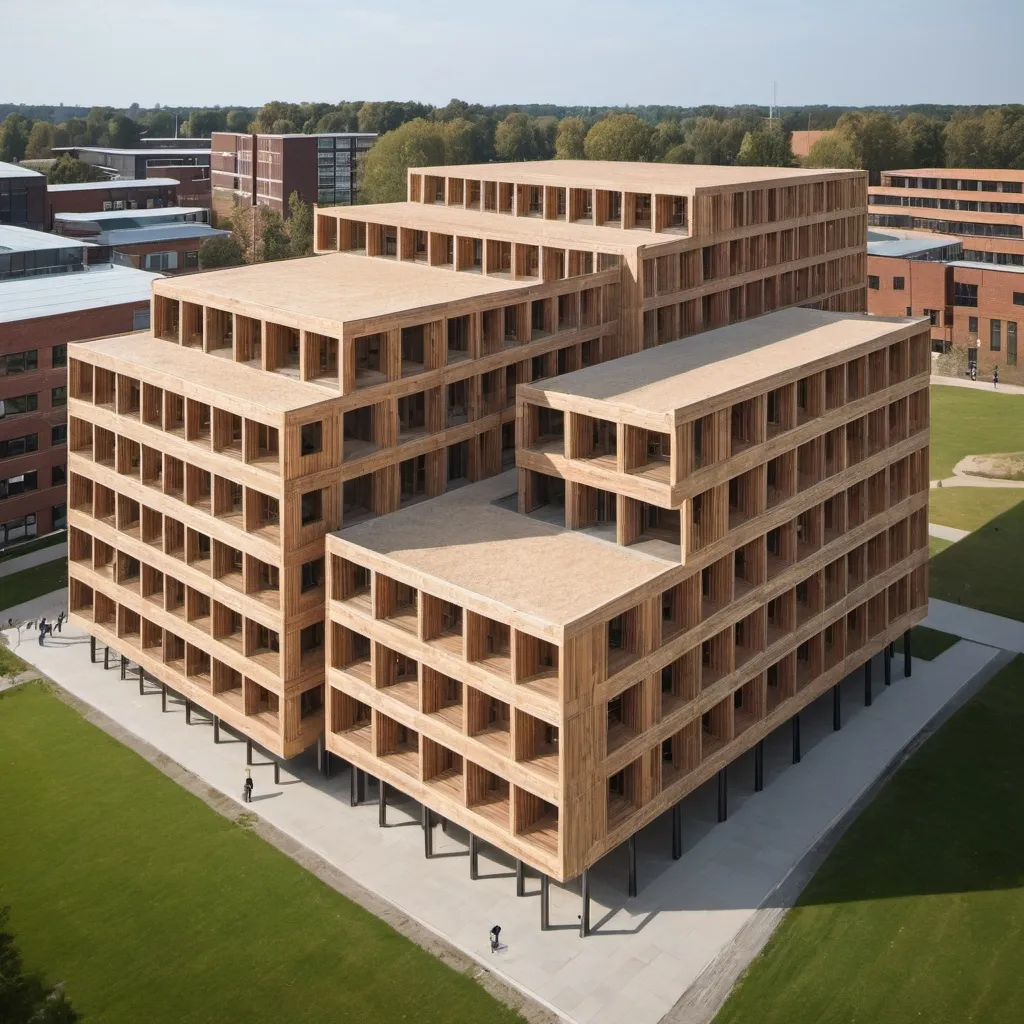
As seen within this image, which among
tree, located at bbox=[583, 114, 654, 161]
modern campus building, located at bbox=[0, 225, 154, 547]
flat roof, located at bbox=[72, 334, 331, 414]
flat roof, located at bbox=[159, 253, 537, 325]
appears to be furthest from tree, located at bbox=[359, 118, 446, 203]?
flat roof, located at bbox=[72, 334, 331, 414]

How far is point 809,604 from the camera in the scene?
5444cm

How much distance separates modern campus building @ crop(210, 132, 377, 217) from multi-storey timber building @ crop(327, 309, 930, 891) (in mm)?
126690

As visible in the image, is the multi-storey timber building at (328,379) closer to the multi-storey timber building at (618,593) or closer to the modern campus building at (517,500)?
the modern campus building at (517,500)

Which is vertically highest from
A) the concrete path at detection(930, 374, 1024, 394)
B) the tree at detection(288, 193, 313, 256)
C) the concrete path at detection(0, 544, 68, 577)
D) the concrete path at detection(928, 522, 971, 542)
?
the tree at detection(288, 193, 313, 256)

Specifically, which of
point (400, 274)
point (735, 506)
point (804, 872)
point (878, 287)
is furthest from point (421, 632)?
point (878, 287)

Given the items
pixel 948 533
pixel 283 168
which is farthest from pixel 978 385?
pixel 283 168

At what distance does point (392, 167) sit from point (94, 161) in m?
63.1

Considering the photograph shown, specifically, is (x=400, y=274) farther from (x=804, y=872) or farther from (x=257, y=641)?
(x=804, y=872)

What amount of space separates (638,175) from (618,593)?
33809 millimetres

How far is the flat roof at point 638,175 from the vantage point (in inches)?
2447

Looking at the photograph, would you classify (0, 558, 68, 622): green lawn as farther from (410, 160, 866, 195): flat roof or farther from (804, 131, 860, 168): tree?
(804, 131, 860, 168): tree

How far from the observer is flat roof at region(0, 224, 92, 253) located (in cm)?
9369

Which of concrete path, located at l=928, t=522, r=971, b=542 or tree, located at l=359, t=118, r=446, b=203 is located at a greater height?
tree, located at l=359, t=118, r=446, b=203

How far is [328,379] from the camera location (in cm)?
5047
